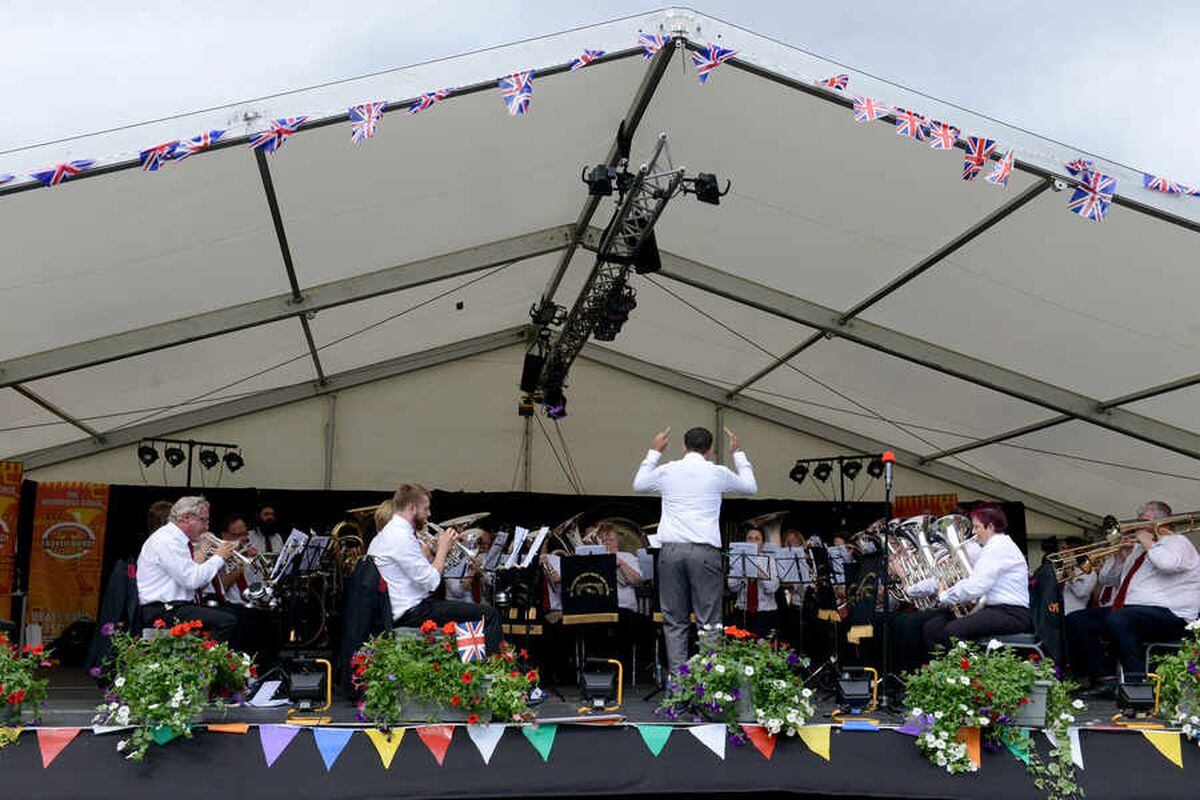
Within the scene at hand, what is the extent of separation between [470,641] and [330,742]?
0.88 m

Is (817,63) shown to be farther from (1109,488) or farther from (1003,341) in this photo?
(1109,488)

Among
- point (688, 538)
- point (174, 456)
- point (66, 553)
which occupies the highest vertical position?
point (174, 456)

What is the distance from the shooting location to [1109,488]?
40.8 ft

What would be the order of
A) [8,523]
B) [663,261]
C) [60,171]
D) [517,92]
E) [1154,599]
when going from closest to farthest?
[60,171] → [517,92] → [1154,599] → [663,261] → [8,523]

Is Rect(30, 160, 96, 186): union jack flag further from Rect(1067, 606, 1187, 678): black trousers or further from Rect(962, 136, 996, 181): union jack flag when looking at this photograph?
Rect(1067, 606, 1187, 678): black trousers

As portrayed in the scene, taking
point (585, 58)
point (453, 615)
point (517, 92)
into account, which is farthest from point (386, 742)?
point (585, 58)

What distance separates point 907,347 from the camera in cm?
1045

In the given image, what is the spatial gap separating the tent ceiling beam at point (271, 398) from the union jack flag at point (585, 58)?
7369 mm

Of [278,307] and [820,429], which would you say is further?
[820,429]

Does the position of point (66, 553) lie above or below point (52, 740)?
above

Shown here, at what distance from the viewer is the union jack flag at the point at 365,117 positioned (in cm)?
602

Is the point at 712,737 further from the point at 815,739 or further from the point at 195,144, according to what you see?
the point at 195,144

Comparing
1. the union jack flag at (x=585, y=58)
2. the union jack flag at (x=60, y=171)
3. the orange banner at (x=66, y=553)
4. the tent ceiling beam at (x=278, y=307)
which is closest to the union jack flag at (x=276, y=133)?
the union jack flag at (x=60, y=171)

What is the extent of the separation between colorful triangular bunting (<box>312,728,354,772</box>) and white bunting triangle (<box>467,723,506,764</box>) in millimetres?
622
